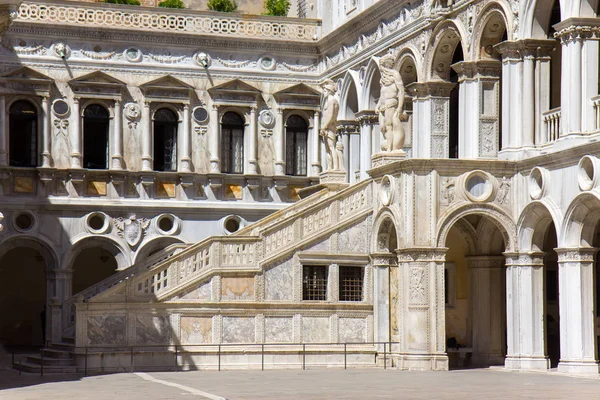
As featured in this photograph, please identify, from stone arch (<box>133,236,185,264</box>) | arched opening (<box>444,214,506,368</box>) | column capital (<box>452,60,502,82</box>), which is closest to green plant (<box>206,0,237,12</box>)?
stone arch (<box>133,236,185,264</box>)

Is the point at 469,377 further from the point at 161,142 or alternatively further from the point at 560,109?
the point at 161,142

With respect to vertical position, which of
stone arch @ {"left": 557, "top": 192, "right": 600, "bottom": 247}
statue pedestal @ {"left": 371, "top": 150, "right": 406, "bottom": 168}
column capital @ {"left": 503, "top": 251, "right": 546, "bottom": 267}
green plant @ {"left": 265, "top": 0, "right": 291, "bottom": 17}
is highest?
green plant @ {"left": 265, "top": 0, "right": 291, "bottom": 17}

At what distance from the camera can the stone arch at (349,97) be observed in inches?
1559

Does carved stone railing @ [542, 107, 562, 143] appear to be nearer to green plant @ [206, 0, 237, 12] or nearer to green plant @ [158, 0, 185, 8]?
green plant @ [206, 0, 237, 12]

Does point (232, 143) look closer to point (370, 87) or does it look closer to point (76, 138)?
point (76, 138)

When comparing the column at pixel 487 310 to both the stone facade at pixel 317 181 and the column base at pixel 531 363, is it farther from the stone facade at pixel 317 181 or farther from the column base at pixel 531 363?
the column base at pixel 531 363

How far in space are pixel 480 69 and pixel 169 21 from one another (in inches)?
507

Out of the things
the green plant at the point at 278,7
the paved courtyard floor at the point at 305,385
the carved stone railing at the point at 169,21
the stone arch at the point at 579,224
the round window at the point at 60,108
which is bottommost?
the paved courtyard floor at the point at 305,385

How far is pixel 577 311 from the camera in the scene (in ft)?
89.7

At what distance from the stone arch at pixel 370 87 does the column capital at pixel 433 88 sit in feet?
12.2

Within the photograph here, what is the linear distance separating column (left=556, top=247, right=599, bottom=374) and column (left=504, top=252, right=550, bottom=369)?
127 cm

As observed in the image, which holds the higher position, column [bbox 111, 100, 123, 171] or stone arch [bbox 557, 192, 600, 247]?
column [bbox 111, 100, 123, 171]

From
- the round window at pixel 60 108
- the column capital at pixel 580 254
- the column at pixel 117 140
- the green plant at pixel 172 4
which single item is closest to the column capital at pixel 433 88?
the column capital at pixel 580 254

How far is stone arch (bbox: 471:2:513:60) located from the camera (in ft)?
101
